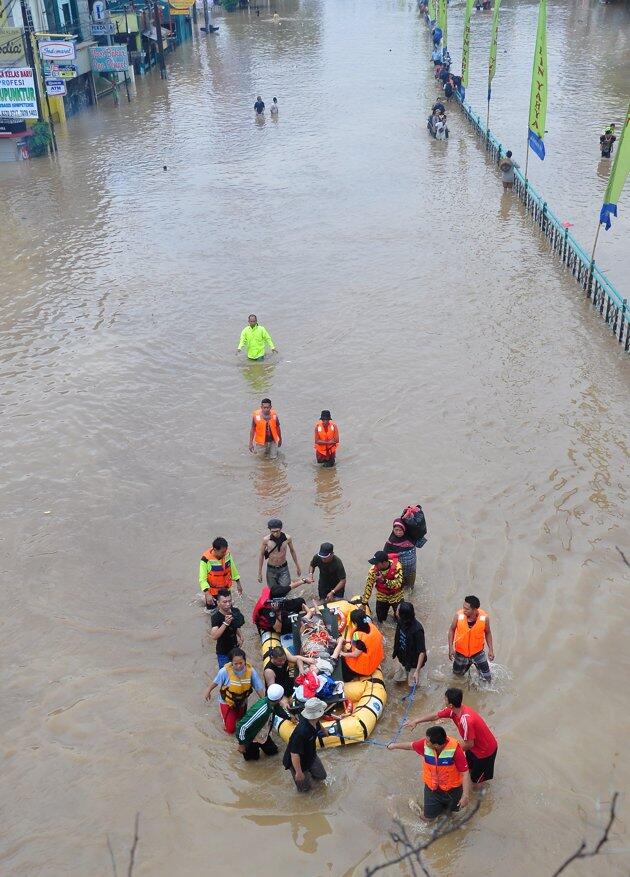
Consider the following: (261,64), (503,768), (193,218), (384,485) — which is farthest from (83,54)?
(503,768)

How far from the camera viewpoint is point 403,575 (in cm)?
948

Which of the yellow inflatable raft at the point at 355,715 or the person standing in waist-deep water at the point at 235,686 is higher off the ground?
the person standing in waist-deep water at the point at 235,686

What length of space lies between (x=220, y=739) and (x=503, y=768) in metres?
2.66

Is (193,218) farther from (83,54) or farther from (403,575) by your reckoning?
(83,54)

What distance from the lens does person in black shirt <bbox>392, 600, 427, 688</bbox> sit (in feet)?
26.7

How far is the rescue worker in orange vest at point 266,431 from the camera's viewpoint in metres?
12.6

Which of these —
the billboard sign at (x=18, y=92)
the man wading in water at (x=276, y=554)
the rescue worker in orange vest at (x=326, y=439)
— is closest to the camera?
the man wading in water at (x=276, y=554)

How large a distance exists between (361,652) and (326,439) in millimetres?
4488

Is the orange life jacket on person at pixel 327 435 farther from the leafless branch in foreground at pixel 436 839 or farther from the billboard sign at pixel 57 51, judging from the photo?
the billboard sign at pixel 57 51

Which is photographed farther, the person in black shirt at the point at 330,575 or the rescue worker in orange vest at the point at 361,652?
the person in black shirt at the point at 330,575

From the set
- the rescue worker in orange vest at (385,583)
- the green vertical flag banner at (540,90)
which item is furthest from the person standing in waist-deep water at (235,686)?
the green vertical flag banner at (540,90)

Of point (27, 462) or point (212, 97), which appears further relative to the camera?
point (212, 97)

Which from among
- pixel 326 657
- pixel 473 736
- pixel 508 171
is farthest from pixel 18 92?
pixel 473 736

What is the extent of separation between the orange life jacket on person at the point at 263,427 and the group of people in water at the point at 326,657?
2736 millimetres
